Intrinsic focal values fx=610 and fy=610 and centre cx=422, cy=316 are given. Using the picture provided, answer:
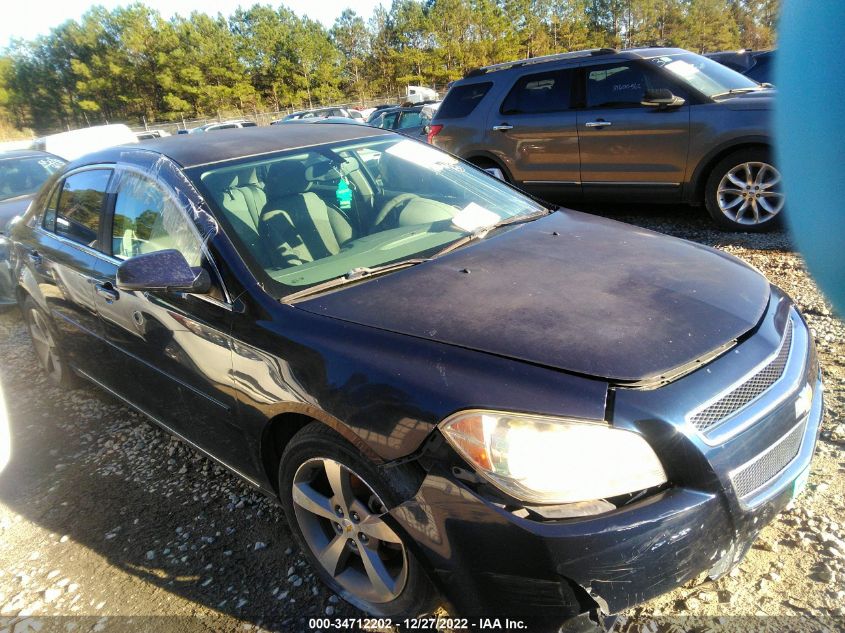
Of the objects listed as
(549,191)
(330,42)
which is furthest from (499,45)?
(549,191)

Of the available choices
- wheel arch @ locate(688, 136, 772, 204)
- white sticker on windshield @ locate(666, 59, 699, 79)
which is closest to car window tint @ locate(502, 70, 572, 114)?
white sticker on windshield @ locate(666, 59, 699, 79)

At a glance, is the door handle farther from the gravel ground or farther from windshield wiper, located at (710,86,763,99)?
windshield wiper, located at (710,86,763,99)

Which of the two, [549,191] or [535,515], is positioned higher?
[535,515]

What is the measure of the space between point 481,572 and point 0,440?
287 cm

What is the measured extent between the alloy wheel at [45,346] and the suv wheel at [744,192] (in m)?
5.68

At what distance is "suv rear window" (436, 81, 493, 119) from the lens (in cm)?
756

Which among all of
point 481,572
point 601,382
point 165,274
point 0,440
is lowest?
point 0,440

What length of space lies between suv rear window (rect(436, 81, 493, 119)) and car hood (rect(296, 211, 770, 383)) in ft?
17.9

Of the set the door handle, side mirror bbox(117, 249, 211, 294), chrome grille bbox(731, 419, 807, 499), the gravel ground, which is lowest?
the gravel ground

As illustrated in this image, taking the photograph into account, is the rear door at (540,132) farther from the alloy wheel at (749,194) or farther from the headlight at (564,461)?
the headlight at (564,461)

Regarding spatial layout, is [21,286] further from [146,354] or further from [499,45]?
[499,45]

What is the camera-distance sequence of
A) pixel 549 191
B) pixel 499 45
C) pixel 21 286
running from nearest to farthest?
pixel 21 286
pixel 549 191
pixel 499 45

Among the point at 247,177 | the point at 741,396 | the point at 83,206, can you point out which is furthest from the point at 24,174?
the point at 741,396

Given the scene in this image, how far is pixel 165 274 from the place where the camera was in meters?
2.30
